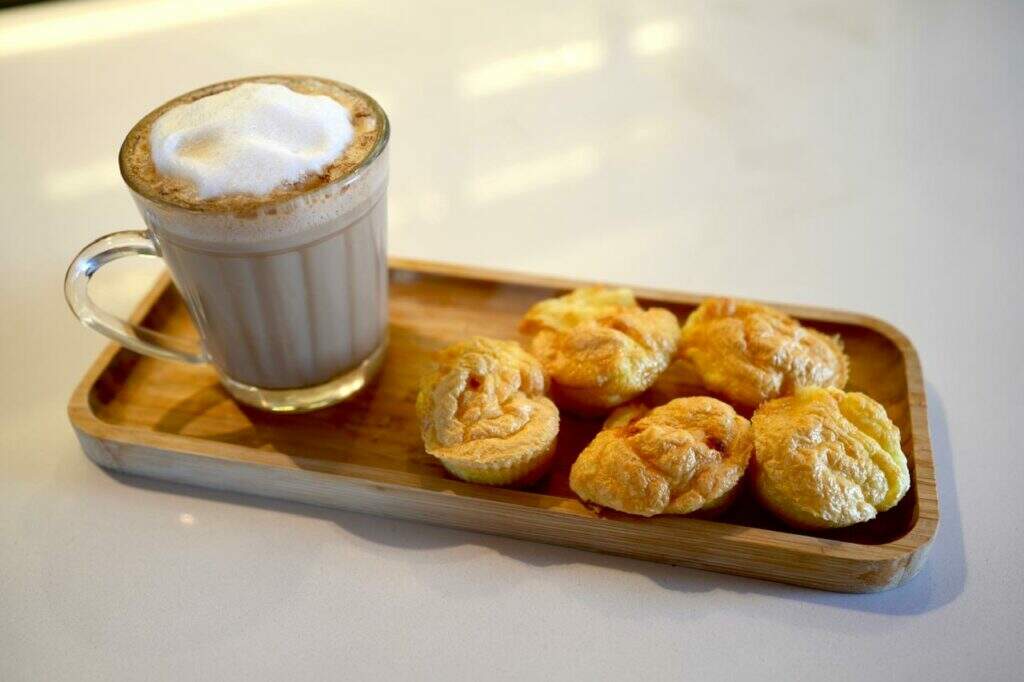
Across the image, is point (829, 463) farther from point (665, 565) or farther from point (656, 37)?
point (656, 37)

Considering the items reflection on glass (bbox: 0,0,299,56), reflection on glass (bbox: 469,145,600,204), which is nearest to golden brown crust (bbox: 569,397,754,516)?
reflection on glass (bbox: 469,145,600,204)

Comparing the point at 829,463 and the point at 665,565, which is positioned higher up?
the point at 829,463

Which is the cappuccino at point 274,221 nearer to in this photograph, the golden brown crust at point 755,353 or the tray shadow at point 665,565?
the tray shadow at point 665,565

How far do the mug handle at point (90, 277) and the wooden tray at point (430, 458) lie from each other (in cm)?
8

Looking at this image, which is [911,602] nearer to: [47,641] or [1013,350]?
[1013,350]

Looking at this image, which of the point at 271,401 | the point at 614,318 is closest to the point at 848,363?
the point at 614,318

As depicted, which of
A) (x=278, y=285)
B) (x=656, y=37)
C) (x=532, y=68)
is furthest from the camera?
(x=656, y=37)

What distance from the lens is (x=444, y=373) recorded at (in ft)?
3.78

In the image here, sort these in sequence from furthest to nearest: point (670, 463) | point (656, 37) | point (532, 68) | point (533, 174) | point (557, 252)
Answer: point (656, 37) < point (532, 68) < point (533, 174) < point (557, 252) < point (670, 463)

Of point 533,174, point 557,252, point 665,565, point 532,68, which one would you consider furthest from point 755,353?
point 532,68

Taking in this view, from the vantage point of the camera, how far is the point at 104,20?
240cm

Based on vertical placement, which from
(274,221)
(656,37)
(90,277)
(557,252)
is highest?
(274,221)

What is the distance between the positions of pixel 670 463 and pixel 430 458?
33cm

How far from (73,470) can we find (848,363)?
1.08 metres
